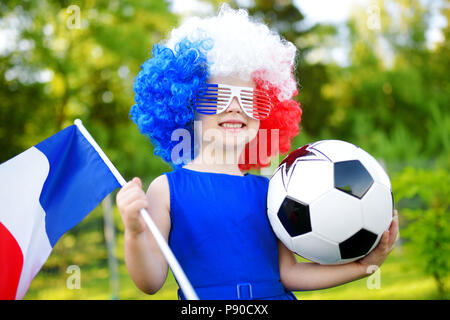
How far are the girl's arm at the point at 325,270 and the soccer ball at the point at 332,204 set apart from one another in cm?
9

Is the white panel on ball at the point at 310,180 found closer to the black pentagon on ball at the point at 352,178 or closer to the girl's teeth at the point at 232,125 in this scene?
the black pentagon on ball at the point at 352,178

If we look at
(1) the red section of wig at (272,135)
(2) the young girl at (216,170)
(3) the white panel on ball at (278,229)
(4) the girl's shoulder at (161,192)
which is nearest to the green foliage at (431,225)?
(1) the red section of wig at (272,135)

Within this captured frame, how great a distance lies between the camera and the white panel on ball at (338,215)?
1.82m

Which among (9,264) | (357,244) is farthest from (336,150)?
(9,264)

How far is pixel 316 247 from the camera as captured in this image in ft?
6.14

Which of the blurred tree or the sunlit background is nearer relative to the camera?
the sunlit background

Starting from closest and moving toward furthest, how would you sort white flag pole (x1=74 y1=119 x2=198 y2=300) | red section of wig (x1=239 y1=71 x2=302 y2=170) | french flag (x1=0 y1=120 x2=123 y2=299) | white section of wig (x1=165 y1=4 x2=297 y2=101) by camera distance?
white flag pole (x1=74 y1=119 x2=198 y2=300) → french flag (x1=0 y1=120 x2=123 y2=299) → white section of wig (x1=165 y1=4 x2=297 y2=101) → red section of wig (x1=239 y1=71 x2=302 y2=170)

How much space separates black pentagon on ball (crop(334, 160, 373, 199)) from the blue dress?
1.39ft

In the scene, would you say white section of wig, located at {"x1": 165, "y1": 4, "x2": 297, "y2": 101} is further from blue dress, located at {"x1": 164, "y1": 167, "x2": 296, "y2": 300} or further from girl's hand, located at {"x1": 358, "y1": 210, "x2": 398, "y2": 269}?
girl's hand, located at {"x1": 358, "y1": 210, "x2": 398, "y2": 269}

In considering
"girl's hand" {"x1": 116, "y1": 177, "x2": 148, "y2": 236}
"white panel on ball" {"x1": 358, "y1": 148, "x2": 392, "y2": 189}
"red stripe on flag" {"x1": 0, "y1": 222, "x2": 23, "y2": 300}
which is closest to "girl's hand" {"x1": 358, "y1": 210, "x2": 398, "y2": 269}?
"white panel on ball" {"x1": 358, "y1": 148, "x2": 392, "y2": 189}

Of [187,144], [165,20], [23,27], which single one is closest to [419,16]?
[165,20]

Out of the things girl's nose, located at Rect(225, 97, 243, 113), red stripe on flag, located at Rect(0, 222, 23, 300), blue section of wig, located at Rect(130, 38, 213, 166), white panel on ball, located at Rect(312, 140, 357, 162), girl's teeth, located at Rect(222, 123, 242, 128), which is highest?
blue section of wig, located at Rect(130, 38, 213, 166)

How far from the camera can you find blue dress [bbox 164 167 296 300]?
1916 millimetres

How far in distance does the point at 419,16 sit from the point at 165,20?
14.0 meters
